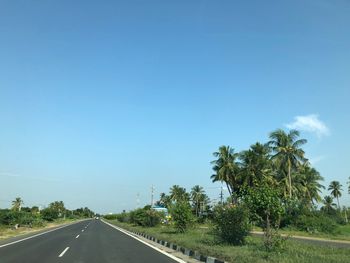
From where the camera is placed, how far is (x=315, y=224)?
51344 millimetres

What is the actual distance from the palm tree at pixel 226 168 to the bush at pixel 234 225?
51339 mm

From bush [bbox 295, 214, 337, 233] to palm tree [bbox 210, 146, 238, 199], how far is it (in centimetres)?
1773

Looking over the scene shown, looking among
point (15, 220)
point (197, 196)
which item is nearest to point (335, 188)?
point (197, 196)

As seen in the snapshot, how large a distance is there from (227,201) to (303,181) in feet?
188

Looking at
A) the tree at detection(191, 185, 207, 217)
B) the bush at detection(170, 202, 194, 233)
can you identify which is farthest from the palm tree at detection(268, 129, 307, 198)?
the tree at detection(191, 185, 207, 217)

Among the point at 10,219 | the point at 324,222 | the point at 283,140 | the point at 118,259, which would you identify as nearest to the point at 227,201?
the point at 118,259

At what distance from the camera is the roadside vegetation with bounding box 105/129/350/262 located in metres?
15.8

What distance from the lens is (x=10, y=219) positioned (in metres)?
66.7

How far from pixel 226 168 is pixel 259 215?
55215 millimetres

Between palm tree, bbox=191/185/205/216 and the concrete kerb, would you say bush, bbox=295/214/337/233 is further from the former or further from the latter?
palm tree, bbox=191/185/205/216

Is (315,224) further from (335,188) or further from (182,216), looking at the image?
(335,188)

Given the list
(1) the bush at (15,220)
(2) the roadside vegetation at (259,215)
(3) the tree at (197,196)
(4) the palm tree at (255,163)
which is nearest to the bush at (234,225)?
(2) the roadside vegetation at (259,215)

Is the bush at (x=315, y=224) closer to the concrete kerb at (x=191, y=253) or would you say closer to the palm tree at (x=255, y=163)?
the palm tree at (x=255, y=163)

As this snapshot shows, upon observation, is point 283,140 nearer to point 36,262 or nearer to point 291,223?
point 291,223
